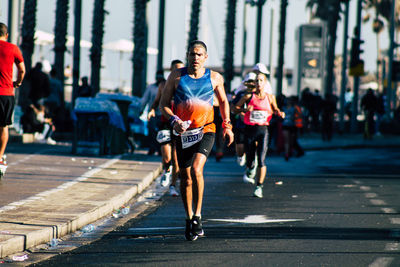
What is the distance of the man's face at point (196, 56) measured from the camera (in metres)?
9.41

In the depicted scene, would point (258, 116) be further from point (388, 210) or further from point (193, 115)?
point (193, 115)

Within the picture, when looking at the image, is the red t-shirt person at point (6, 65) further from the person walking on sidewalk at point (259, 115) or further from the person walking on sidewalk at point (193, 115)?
the person walking on sidewalk at point (193, 115)

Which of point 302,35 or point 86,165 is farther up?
point 302,35

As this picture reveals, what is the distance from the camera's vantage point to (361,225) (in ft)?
34.2

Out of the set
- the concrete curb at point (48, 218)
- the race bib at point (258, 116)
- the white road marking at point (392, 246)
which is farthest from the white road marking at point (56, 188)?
the white road marking at point (392, 246)

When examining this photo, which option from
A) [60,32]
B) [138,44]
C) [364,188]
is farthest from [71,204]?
[138,44]

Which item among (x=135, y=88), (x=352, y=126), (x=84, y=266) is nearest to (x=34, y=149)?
(x=84, y=266)

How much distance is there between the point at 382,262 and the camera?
7.86m

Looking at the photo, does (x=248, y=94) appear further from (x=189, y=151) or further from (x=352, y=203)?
(x=189, y=151)

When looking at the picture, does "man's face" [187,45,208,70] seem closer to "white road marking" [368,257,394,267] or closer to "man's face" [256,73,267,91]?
"white road marking" [368,257,394,267]

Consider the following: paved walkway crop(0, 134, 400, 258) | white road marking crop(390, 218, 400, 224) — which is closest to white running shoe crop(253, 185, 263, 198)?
paved walkway crop(0, 134, 400, 258)

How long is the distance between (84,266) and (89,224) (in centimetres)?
271

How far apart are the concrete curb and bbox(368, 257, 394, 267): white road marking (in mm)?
2972

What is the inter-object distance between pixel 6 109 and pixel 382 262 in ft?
21.6
